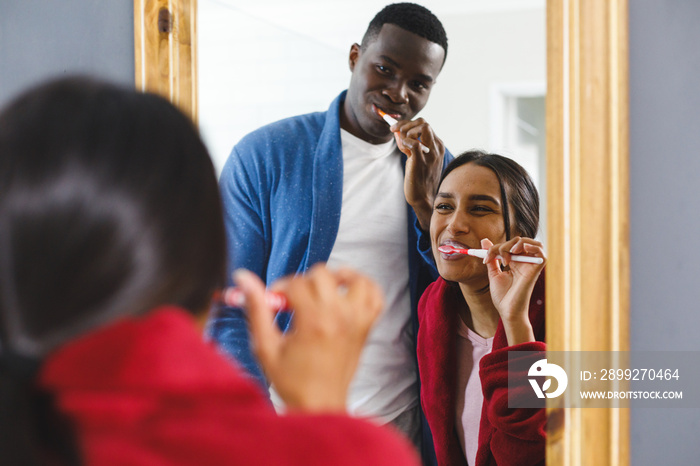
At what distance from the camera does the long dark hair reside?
0.31 metres

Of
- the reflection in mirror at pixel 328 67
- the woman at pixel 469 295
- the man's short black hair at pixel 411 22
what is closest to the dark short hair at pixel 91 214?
the woman at pixel 469 295

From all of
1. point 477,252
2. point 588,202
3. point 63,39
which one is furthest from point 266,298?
point 63,39

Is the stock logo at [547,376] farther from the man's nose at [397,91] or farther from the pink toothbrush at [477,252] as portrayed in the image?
the man's nose at [397,91]

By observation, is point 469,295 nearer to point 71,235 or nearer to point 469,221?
point 469,221

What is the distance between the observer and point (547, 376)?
68 cm

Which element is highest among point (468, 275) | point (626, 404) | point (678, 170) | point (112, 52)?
point (112, 52)

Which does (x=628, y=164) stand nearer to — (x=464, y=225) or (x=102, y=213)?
(x=464, y=225)

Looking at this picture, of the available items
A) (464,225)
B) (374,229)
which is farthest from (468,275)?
(374,229)

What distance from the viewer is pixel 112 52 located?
95 centimetres

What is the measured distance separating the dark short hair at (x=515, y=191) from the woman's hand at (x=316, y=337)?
1.78ft

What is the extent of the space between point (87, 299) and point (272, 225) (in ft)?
2.13

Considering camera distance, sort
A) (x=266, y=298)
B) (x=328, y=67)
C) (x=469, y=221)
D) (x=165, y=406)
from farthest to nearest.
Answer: (x=328, y=67)
(x=469, y=221)
(x=266, y=298)
(x=165, y=406)

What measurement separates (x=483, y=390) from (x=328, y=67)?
79 cm

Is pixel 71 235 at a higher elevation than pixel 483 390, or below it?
higher
